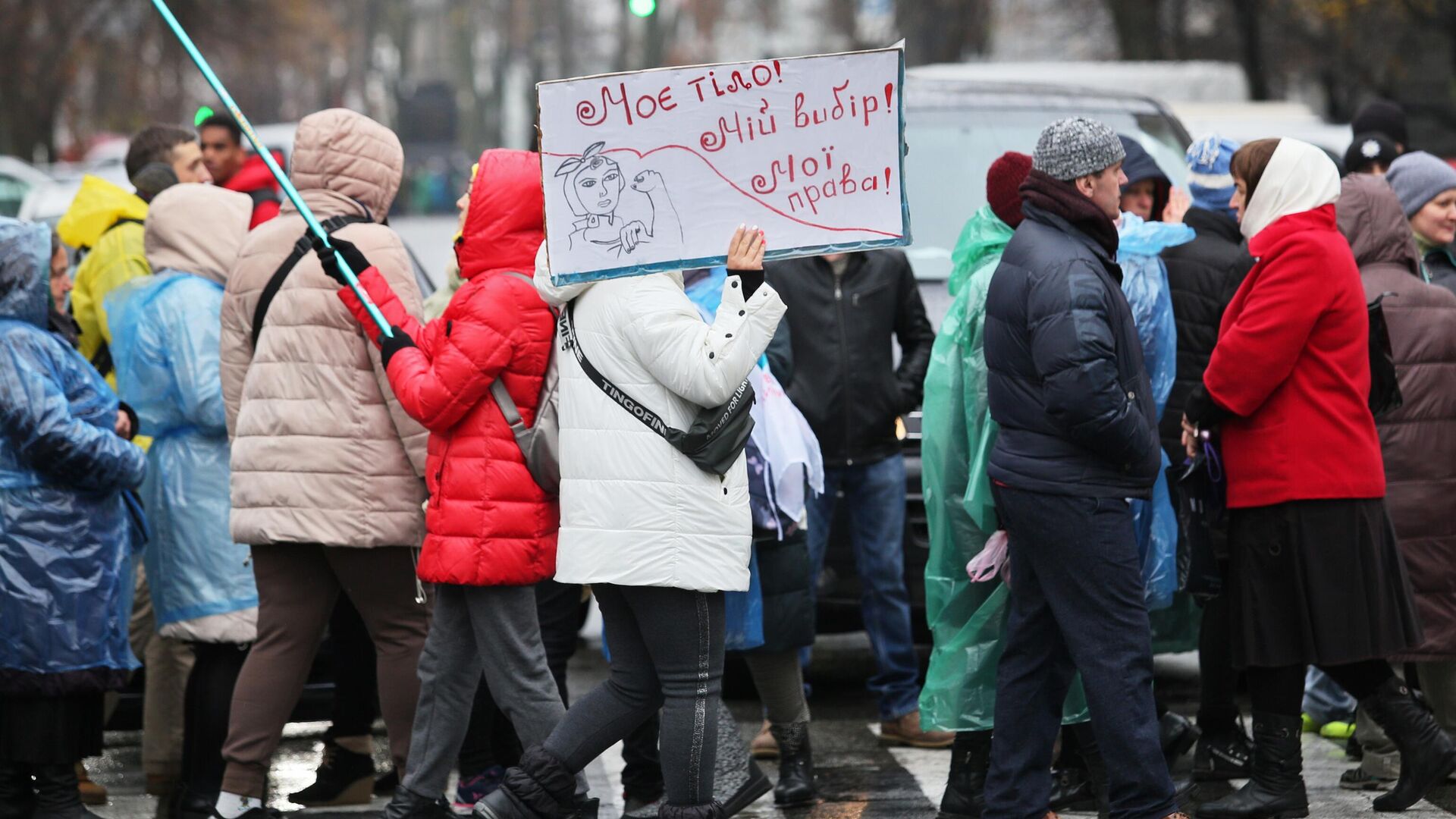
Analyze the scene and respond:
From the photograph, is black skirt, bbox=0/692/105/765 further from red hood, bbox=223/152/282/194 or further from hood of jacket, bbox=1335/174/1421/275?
hood of jacket, bbox=1335/174/1421/275

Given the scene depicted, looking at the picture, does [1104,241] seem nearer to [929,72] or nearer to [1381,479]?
[1381,479]

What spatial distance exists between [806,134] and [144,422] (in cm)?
244

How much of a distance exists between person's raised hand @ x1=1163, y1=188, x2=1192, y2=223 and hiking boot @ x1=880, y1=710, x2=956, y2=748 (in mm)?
1901

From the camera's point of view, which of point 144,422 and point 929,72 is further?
point 929,72

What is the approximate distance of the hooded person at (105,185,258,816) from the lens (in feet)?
19.0

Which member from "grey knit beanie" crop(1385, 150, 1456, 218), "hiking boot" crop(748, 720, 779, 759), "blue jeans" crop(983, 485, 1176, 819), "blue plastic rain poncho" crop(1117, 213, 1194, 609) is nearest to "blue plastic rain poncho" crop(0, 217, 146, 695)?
"hiking boot" crop(748, 720, 779, 759)

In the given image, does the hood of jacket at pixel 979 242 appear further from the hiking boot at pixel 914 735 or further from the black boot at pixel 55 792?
the black boot at pixel 55 792

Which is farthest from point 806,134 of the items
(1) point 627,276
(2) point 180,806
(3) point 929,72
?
(3) point 929,72

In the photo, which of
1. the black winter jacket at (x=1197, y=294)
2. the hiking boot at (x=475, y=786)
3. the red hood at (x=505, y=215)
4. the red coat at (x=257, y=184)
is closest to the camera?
the red hood at (x=505, y=215)

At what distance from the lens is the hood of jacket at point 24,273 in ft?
17.5

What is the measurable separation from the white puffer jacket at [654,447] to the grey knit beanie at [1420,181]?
2903 millimetres

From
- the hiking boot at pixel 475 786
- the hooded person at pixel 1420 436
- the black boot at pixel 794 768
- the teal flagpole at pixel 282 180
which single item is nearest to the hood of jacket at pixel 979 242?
the hooded person at pixel 1420 436

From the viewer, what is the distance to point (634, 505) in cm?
473

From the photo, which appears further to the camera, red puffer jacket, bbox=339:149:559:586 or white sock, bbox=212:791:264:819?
white sock, bbox=212:791:264:819
